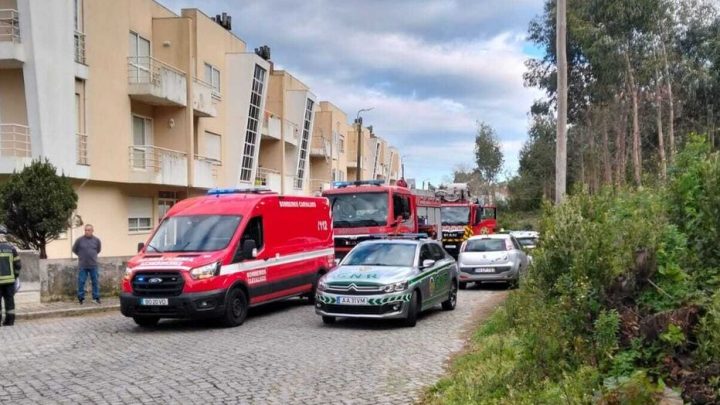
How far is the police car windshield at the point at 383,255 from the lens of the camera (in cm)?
1270

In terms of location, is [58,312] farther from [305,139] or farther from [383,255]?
[305,139]

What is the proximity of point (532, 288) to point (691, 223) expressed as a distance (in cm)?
201

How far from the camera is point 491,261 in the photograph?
1906 cm

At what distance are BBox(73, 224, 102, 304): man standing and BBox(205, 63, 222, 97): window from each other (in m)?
17.2

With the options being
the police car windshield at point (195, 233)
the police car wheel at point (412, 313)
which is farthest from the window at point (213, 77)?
the police car wheel at point (412, 313)

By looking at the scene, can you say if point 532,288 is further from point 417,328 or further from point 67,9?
point 67,9

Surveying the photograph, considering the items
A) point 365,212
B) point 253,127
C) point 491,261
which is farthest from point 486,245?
point 253,127

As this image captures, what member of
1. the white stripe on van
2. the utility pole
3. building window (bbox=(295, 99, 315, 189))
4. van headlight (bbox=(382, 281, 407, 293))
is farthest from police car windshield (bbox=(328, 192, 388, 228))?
building window (bbox=(295, 99, 315, 189))

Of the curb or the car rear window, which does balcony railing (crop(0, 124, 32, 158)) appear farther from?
the car rear window

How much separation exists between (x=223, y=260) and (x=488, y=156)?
67.5 meters

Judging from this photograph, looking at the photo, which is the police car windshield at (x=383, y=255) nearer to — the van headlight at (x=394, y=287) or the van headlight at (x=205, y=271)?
the van headlight at (x=394, y=287)

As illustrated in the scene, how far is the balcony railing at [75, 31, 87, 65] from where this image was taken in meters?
20.8

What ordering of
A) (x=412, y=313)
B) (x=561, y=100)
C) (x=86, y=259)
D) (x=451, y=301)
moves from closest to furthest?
(x=412, y=313)
(x=451, y=301)
(x=86, y=259)
(x=561, y=100)

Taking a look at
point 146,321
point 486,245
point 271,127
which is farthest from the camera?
point 271,127
